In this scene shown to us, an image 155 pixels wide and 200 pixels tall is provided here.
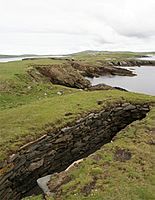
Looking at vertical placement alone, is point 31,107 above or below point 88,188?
above

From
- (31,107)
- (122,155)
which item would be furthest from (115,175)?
(31,107)

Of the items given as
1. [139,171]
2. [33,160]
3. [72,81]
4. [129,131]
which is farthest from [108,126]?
[72,81]

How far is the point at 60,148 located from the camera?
17.5 meters

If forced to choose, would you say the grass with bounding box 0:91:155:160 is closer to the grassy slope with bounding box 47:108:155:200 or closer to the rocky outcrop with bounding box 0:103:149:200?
the rocky outcrop with bounding box 0:103:149:200

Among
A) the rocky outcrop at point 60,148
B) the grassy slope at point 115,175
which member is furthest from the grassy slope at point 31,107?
the grassy slope at point 115,175

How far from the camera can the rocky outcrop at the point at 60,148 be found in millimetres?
14328

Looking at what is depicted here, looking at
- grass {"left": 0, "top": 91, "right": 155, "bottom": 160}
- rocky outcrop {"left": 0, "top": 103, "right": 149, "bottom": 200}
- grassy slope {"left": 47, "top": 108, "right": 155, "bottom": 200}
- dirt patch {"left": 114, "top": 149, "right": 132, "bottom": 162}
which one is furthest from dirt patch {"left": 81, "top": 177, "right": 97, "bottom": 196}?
grass {"left": 0, "top": 91, "right": 155, "bottom": 160}

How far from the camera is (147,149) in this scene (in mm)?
14844

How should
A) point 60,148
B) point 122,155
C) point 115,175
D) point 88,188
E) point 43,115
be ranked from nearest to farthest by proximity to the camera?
point 88,188 → point 115,175 → point 122,155 → point 60,148 → point 43,115

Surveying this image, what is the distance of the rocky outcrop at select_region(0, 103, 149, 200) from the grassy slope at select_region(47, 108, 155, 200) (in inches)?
116

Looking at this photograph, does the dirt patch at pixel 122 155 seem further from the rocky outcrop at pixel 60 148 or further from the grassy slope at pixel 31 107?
the grassy slope at pixel 31 107

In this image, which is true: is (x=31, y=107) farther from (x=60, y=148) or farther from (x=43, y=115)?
(x=60, y=148)

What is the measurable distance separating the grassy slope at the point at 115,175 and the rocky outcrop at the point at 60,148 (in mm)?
2942

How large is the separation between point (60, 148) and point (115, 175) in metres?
5.72
